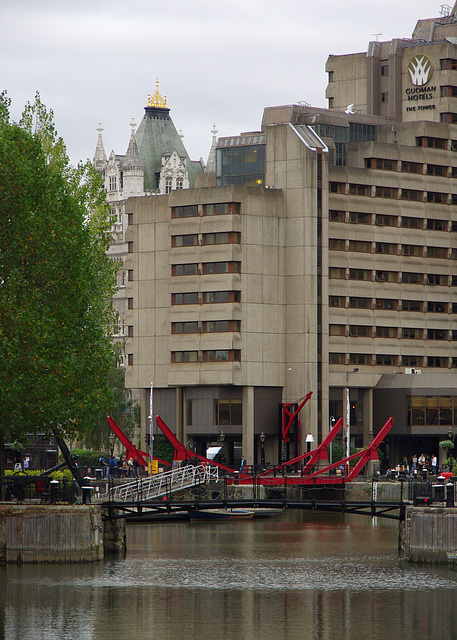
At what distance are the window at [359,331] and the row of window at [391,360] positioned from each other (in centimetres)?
195

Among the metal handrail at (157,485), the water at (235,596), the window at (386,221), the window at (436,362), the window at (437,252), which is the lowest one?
the water at (235,596)

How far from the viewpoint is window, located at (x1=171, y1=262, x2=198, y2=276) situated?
5197 inches

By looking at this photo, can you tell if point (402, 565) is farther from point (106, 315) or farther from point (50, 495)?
point (106, 315)

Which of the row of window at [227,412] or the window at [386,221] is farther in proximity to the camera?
the window at [386,221]

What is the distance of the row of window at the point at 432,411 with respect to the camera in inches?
5359

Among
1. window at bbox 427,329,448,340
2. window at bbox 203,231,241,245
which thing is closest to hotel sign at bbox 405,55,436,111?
window at bbox 427,329,448,340

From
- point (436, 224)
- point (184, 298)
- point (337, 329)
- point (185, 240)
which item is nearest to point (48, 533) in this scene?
point (184, 298)

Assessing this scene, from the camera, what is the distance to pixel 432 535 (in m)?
64.1

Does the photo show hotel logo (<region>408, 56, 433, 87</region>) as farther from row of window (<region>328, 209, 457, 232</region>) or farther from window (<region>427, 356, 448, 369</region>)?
window (<region>427, 356, 448, 369</region>)

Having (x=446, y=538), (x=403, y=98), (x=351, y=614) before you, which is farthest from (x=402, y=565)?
(x=403, y=98)

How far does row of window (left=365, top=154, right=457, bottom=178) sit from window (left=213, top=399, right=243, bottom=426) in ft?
93.1

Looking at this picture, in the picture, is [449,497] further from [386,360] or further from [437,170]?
[437,170]

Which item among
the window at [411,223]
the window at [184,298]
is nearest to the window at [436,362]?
the window at [411,223]

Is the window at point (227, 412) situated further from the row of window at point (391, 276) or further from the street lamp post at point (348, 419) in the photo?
the row of window at point (391, 276)
